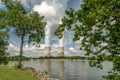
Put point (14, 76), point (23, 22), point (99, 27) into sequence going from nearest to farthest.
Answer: point (99, 27)
point (14, 76)
point (23, 22)

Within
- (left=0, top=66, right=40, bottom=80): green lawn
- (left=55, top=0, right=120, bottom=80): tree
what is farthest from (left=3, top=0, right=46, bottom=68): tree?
(left=55, top=0, right=120, bottom=80): tree

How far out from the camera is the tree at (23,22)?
69.0 meters

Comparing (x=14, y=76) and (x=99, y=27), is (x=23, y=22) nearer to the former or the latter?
(x=14, y=76)

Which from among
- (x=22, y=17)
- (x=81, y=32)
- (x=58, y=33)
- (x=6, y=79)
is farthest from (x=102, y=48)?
(x=22, y=17)

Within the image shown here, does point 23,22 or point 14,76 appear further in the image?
point 23,22

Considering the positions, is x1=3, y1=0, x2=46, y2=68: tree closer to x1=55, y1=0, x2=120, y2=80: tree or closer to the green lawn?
the green lawn

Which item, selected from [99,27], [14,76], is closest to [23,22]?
[14,76]

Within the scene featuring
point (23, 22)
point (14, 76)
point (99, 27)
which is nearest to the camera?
point (99, 27)

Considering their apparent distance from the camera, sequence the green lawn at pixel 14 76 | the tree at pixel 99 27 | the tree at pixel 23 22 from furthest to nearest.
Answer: the tree at pixel 23 22 < the green lawn at pixel 14 76 < the tree at pixel 99 27

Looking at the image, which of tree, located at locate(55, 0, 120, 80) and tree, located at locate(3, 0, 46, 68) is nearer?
tree, located at locate(55, 0, 120, 80)

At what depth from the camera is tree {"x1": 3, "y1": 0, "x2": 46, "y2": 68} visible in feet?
226

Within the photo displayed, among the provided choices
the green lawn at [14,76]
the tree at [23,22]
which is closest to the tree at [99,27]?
the green lawn at [14,76]

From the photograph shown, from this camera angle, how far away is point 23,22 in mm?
69312

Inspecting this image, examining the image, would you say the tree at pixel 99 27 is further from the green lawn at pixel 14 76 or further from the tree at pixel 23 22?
the tree at pixel 23 22
